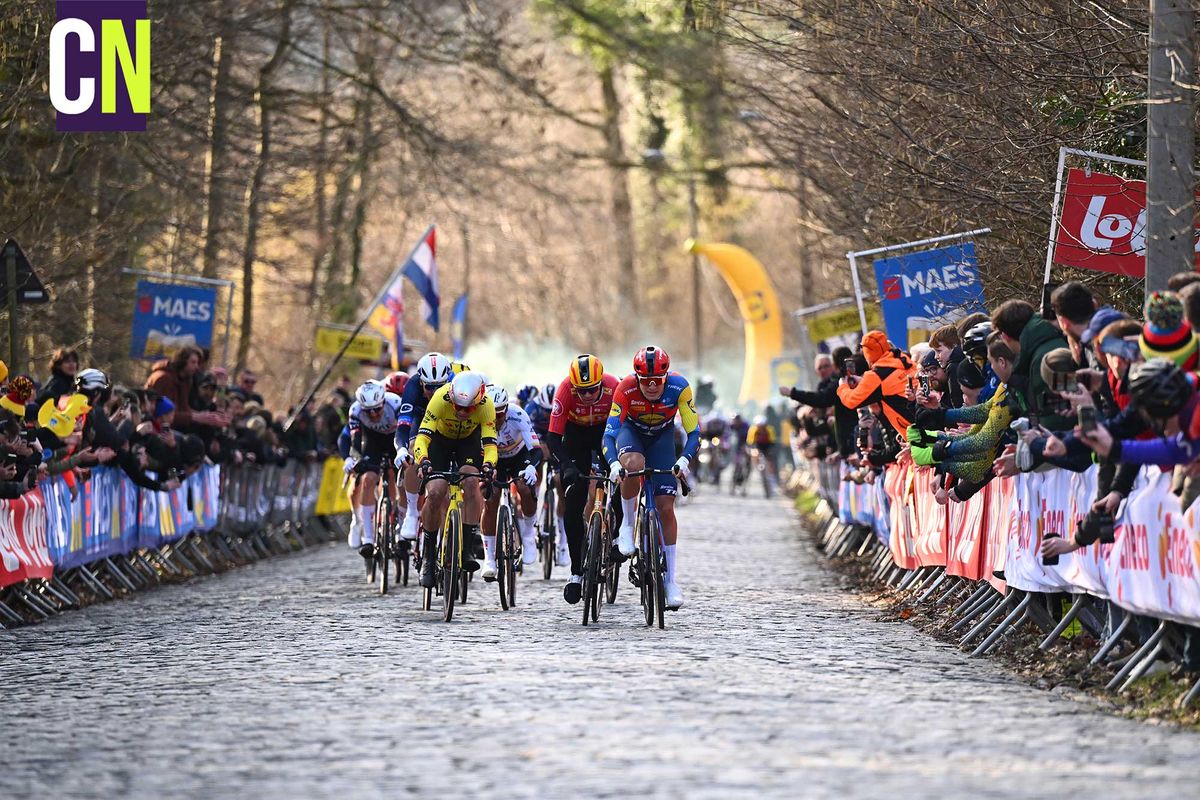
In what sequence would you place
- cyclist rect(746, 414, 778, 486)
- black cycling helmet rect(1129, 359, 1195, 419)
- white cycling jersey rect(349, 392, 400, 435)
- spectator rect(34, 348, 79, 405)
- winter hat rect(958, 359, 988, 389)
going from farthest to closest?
1. cyclist rect(746, 414, 778, 486)
2. white cycling jersey rect(349, 392, 400, 435)
3. spectator rect(34, 348, 79, 405)
4. winter hat rect(958, 359, 988, 389)
5. black cycling helmet rect(1129, 359, 1195, 419)

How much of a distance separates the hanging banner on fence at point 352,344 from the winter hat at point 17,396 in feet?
53.8

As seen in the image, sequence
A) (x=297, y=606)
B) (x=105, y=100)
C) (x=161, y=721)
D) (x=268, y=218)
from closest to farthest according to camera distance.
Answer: (x=161, y=721), (x=297, y=606), (x=105, y=100), (x=268, y=218)

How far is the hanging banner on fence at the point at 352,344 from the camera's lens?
1284 inches

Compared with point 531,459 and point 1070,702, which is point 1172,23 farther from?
point 531,459

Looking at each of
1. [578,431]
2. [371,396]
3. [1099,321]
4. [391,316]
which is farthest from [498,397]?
[391,316]

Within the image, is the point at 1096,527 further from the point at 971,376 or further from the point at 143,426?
the point at 143,426

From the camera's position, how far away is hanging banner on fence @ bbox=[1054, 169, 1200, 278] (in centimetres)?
1406

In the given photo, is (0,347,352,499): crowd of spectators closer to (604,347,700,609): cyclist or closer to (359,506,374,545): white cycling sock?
(359,506,374,545): white cycling sock

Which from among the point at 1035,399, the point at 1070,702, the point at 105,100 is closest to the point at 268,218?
the point at 105,100

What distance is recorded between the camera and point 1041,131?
627 inches

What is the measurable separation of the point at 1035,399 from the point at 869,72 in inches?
236

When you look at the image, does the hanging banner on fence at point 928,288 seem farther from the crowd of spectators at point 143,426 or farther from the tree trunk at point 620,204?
the tree trunk at point 620,204

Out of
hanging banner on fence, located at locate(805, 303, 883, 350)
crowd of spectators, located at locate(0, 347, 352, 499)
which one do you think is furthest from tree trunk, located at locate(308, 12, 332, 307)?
hanging banner on fence, located at locate(805, 303, 883, 350)

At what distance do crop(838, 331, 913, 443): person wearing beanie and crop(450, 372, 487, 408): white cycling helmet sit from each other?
3.86 m
